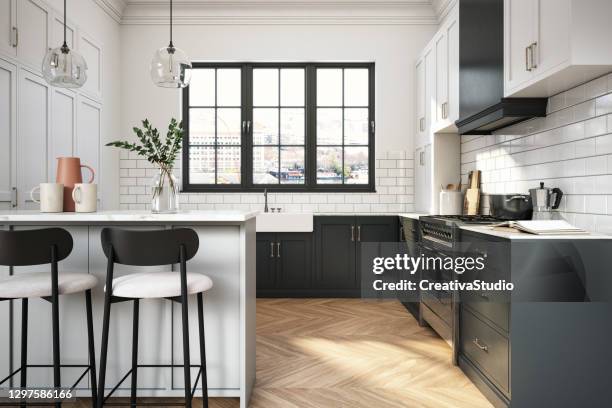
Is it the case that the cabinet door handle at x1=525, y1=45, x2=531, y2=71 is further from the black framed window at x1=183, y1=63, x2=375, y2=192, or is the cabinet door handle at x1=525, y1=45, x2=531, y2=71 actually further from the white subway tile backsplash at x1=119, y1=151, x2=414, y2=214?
the black framed window at x1=183, y1=63, x2=375, y2=192

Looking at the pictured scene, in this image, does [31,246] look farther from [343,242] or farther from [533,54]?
[343,242]

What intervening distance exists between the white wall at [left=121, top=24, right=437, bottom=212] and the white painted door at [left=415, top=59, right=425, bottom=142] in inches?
5.9

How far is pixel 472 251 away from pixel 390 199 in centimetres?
275

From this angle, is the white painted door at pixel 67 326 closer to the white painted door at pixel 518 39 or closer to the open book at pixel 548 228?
the open book at pixel 548 228

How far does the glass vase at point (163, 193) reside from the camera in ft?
8.52

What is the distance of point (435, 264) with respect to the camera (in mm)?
3672

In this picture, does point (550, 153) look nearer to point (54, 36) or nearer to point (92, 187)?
point (92, 187)

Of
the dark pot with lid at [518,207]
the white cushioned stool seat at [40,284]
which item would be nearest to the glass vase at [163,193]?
the white cushioned stool seat at [40,284]

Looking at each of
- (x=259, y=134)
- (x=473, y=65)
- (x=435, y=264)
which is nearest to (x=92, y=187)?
(x=435, y=264)

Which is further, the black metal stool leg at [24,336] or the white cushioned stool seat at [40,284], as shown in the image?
the black metal stool leg at [24,336]

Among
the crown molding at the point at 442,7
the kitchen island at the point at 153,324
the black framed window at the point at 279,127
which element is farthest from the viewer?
the black framed window at the point at 279,127

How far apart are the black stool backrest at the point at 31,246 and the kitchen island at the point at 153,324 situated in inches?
16.1

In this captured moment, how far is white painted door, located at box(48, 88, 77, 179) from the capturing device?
3.97 m

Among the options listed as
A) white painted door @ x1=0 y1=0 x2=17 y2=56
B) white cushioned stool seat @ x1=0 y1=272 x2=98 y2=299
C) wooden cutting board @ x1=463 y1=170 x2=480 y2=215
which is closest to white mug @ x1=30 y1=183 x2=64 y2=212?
white cushioned stool seat @ x1=0 y1=272 x2=98 y2=299
